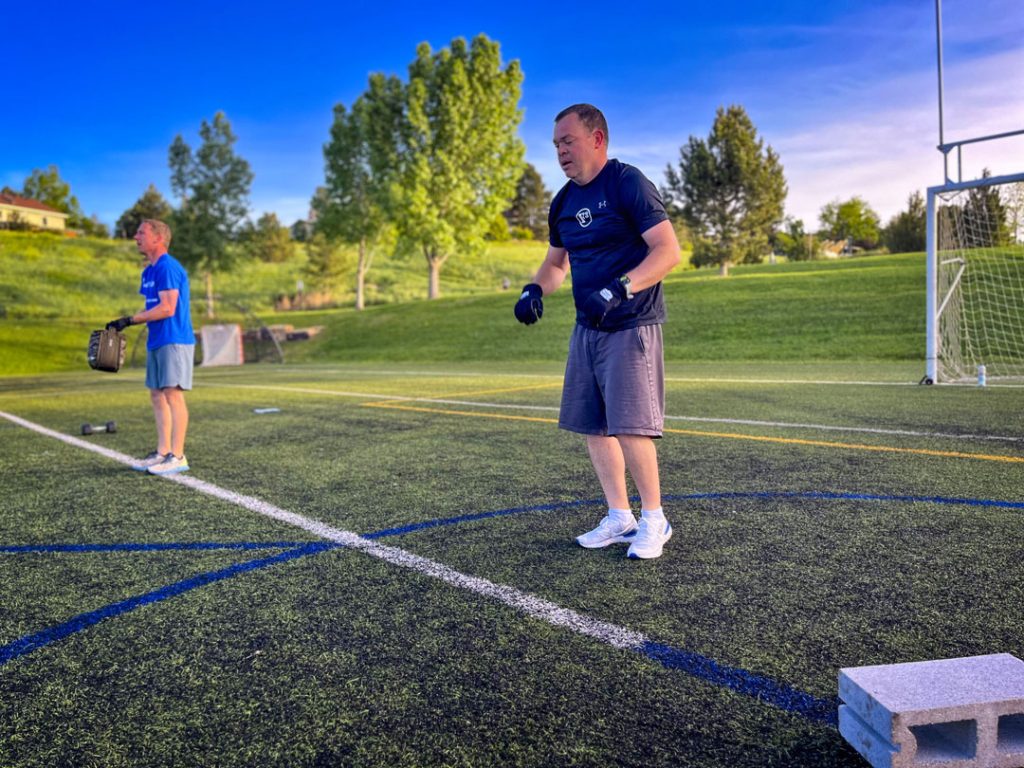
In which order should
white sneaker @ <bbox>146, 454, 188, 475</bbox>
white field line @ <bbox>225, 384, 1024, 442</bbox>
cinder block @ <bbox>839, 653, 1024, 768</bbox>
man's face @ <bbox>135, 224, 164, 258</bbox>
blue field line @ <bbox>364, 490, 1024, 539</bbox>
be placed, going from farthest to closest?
white field line @ <bbox>225, 384, 1024, 442</bbox> < man's face @ <bbox>135, 224, 164, 258</bbox> < white sneaker @ <bbox>146, 454, 188, 475</bbox> < blue field line @ <bbox>364, 490, 1024, 539</bbox> < cinder block @ <bbox>839, 653, 1024, 768</bbox>

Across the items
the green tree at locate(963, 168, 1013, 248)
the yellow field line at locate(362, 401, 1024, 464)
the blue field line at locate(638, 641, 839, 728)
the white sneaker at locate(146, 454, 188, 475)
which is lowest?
the yellow field line at locate(362, 401, 1024, 464)

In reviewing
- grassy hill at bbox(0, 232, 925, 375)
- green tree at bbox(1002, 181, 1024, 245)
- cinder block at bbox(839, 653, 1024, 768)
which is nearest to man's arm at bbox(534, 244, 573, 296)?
cinder block at bbox(839, 653, 1024, 768)

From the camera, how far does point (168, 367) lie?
19.5ft

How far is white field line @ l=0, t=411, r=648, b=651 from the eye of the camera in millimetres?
2572

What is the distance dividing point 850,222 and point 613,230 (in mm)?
86090

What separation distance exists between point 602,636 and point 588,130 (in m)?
2.20

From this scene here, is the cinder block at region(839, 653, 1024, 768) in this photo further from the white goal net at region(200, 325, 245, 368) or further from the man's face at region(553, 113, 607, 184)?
the white goal net at region(200, 325, 245, 368)

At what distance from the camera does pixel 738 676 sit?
7.32 feet

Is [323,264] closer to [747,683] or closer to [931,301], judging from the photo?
[931,301]

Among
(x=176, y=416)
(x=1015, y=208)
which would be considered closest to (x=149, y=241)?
(x=176, y=416)

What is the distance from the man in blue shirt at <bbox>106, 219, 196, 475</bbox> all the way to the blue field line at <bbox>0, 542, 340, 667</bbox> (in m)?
2.76

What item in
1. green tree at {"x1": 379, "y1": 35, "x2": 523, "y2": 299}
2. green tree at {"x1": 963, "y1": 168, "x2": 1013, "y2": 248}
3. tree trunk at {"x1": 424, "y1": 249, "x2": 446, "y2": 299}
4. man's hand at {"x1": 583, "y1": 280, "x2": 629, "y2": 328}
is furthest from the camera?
tree trunk at {"x1": 424, "y1": 249, "x2": 446, "y2": 299}

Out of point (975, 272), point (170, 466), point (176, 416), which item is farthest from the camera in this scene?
point (975, 272)

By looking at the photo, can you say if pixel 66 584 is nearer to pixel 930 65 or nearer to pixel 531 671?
pixel 531 671
